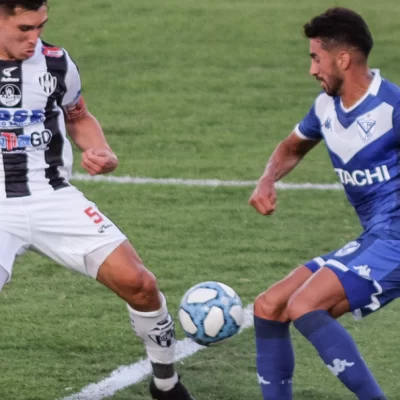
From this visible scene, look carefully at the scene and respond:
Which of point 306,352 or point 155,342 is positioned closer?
point 155,342

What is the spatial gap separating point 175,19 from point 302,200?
20.4 feet

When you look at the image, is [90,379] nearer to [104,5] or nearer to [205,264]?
[205,264]

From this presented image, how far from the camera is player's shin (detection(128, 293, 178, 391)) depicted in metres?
5.88

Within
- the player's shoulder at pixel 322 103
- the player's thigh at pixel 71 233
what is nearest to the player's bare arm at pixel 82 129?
the player's thigh at pixel 71 233

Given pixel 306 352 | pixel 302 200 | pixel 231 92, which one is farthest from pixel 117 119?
pixel 306 352

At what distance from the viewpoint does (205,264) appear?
8242 mm

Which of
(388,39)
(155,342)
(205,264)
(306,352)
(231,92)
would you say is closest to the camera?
(155,342)

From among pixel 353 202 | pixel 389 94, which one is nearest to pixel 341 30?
pixel 389 94

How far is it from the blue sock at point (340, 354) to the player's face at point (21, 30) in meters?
1.79

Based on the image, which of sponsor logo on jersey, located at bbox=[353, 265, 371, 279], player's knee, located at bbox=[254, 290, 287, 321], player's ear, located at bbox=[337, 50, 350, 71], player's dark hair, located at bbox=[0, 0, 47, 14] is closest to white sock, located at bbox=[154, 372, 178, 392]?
player's knee, located at bbox=[254, 290, 287, 321]

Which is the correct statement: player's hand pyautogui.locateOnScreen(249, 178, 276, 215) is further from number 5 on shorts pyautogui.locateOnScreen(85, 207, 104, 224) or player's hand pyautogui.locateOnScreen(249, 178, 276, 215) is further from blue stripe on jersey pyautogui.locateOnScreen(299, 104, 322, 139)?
number 5 on shorts pyautogui.locateOnScreen(85, 207, 104, 224)

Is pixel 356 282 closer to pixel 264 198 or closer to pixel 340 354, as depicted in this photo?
pixel 340 354

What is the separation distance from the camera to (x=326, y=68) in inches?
221

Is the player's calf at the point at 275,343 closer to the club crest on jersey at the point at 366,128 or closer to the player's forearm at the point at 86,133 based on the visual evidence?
the club crest on jersey at the point at 366,128
